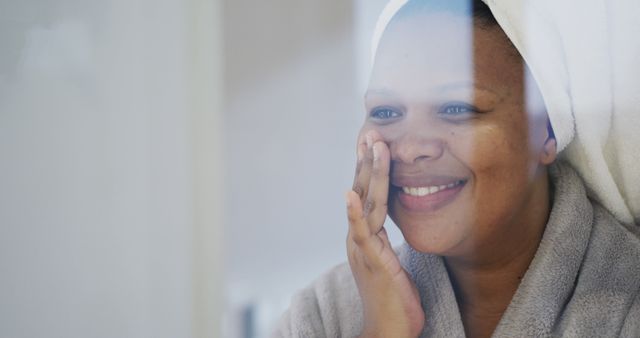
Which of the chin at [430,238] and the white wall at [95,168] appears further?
the white wall at [95,168]

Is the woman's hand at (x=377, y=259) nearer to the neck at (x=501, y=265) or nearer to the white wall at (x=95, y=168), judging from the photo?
the neck at (x=501, y=265)

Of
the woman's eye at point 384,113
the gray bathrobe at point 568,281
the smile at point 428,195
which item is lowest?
the gray bathrobe at point 568,281

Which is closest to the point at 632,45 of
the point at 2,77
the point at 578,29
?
the point at 578,29

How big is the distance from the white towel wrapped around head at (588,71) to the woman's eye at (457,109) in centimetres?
7

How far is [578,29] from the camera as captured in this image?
0.70m

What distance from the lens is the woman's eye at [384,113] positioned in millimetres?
751

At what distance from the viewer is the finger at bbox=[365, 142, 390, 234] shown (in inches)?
29.5

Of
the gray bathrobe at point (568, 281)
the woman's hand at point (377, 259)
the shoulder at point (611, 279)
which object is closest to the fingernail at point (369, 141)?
the woman's hand at point (377, 259)

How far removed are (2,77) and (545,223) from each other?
26.0 inches

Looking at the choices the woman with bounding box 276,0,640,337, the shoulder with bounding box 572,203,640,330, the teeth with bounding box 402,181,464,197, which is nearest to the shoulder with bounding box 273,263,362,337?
the woman with bounding box 276,0,640,337

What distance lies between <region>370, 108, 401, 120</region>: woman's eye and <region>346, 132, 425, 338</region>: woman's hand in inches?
0.7

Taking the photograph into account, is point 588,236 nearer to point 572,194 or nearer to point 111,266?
point 572,194

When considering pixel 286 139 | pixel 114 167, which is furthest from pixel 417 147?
pixel 114 167

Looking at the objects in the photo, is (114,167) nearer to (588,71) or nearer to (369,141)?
(369,141)
